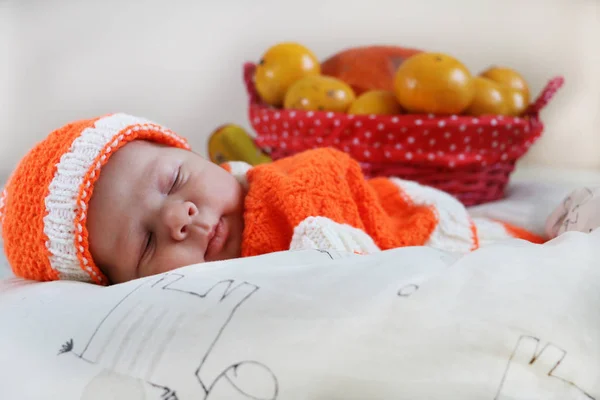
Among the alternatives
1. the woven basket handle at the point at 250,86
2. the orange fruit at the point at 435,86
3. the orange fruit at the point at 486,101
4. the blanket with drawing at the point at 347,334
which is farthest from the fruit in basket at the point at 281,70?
the blanket with drawing at the point at 347,334

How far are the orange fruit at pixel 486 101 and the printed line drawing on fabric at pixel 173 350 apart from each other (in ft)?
3.01

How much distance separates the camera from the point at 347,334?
393 millimetres

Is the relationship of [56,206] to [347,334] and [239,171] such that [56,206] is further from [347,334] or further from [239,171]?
[347,334]

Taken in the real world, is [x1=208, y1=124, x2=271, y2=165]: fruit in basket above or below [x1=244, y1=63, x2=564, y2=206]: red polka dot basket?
below

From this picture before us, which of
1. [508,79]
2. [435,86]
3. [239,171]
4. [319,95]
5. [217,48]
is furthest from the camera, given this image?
[217,48]

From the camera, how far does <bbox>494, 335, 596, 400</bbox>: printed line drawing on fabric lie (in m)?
0.37

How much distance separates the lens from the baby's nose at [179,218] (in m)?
0.72

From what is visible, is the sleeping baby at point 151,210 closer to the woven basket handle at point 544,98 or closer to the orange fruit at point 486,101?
the orange fruit at point 486,101

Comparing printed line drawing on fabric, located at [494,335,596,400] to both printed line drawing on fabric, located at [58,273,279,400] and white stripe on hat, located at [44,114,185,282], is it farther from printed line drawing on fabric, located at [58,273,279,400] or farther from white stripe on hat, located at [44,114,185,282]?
white stripe on hat, located at [44,114,185,282]

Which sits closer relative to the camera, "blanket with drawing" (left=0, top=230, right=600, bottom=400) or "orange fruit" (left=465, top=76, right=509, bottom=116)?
"blanket with drawing" (left=0, top=230, right=600, bottom=400)

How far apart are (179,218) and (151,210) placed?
0.16 feet

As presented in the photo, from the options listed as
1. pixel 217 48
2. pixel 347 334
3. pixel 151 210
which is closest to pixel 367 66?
pixel 217 48

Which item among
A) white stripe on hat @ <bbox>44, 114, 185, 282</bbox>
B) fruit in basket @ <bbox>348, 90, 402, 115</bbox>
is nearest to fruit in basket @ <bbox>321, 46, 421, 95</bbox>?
fruit in basket @ <bbox>348, 90, 402, 115</bbox>

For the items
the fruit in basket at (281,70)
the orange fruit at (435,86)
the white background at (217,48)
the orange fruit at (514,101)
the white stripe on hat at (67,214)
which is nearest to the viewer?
the white stripe on hat at (67,214)
